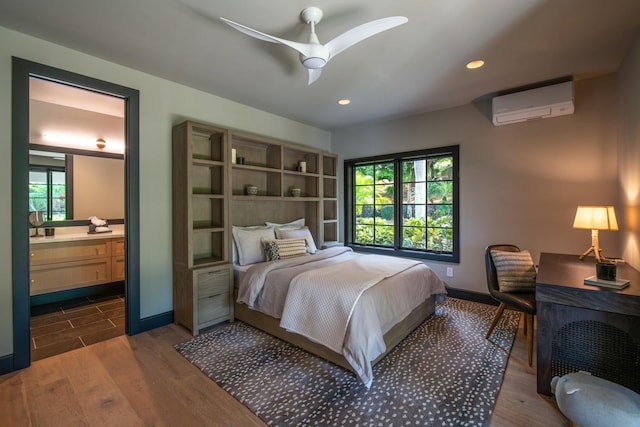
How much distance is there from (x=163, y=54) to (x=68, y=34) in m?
0.67

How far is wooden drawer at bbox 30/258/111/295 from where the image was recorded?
12.0ft

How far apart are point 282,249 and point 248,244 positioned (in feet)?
1.40

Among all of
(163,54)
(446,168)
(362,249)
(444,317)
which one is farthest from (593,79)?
(163,54)

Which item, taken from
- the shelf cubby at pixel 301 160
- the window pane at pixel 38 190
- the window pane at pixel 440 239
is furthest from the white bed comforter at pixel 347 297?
the window pane at pixel 38 190

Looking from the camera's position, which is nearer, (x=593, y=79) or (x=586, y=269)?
(x=586, y=269)

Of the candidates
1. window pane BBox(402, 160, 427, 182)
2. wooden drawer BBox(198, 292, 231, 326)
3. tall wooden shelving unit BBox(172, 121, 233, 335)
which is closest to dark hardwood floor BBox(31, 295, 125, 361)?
tall wooden shelving unit BBox(172, 121, 233, 335)

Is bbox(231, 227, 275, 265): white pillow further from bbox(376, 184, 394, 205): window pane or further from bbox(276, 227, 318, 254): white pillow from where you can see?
bbox(376, 184, 394, 205): window pane

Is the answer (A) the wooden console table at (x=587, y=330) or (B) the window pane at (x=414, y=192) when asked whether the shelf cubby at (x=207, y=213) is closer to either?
(B) the window pane at (x=414, y=192)

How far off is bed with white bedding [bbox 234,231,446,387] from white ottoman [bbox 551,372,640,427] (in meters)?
1.07

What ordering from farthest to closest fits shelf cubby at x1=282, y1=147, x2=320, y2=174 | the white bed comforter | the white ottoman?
shelf cubby at x1=282, y1=147, x2=320, y2=174 < the white bed comforter < the white ottoman

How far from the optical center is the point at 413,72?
2924mm

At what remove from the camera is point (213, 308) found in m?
3.09

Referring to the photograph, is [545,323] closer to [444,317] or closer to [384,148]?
[444,317]

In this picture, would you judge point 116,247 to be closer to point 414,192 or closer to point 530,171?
point 414,192
